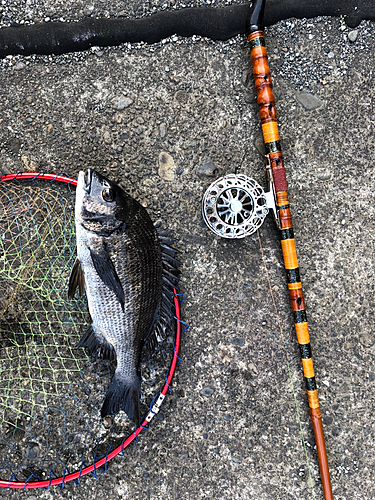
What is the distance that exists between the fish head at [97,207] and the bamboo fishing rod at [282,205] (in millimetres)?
1061

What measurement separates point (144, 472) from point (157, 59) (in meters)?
2.92

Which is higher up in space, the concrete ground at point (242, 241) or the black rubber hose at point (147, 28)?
the black rubber hose at point (147, 28)

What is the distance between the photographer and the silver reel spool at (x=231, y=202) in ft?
7.61

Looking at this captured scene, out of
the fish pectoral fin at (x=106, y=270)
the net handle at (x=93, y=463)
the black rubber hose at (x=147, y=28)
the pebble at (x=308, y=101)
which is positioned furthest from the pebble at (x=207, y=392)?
the black rubber hose at (x=147, y=28)

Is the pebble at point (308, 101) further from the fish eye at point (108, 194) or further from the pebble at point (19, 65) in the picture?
the pebble at point (19, 65)

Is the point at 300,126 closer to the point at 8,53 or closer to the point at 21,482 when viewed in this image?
the point at 8,53

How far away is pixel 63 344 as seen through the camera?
2.39m

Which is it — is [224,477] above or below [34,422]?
below

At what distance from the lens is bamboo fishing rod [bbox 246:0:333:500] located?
7.43ft

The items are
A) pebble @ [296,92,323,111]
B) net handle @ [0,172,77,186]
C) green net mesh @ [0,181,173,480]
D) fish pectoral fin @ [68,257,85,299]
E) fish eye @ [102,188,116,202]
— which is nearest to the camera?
fish eye @ [102,188,116,202]

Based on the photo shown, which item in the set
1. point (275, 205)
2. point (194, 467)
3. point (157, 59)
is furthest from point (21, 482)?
point (157, 59)

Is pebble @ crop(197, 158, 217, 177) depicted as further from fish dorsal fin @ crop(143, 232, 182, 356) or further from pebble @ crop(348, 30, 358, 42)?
pebble @ crop(348, 30, 358, 42)

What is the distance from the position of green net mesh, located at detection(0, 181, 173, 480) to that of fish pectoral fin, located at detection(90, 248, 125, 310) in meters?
0.49

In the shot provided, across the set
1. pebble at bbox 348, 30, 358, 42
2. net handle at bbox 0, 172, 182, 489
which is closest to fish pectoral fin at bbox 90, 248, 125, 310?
net handle at bbox 0, 172, 182, 489
